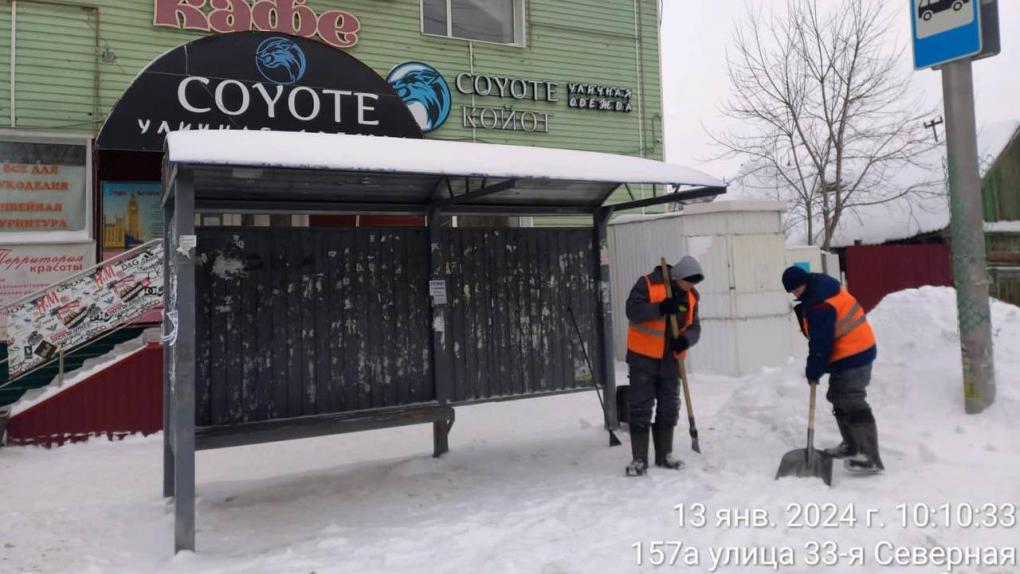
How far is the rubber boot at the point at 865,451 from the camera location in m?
5.39

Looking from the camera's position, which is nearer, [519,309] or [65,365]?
[519,309]

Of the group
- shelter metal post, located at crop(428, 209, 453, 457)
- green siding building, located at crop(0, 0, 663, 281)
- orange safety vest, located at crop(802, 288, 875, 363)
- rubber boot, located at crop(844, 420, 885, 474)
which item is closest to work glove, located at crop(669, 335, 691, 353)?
orange safety vest, located at crop(802, 288, 875, 363)

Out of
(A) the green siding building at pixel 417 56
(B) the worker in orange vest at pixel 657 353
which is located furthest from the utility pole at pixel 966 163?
(A) the green siding building at pixel 417 56

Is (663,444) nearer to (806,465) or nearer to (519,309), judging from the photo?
(806,465)

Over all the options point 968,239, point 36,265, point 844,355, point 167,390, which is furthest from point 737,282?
point 36,265

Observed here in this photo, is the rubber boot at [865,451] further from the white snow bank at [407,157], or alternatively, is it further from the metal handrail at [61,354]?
the metal handrail at [61,354]

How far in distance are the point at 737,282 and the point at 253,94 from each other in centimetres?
769

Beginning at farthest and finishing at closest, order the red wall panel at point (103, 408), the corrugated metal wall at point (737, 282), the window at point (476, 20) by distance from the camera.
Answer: the window at point (476, 20) → the corrugated metal wall at point (737, 282) → the red wall panel at point (103, 408)

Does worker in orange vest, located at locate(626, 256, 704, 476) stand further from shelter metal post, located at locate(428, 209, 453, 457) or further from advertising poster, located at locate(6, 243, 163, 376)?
advertising poster, located at locate(6, 243, 163, 376)

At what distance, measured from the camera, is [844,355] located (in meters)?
5.49

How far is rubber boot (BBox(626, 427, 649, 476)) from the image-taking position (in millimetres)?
5867

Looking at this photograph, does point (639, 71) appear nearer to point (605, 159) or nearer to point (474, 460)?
point (605, 159)

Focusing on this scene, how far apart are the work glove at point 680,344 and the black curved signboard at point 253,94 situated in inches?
253

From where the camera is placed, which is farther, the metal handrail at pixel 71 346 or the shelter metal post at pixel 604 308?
the metal handrail at pixel 71 346
